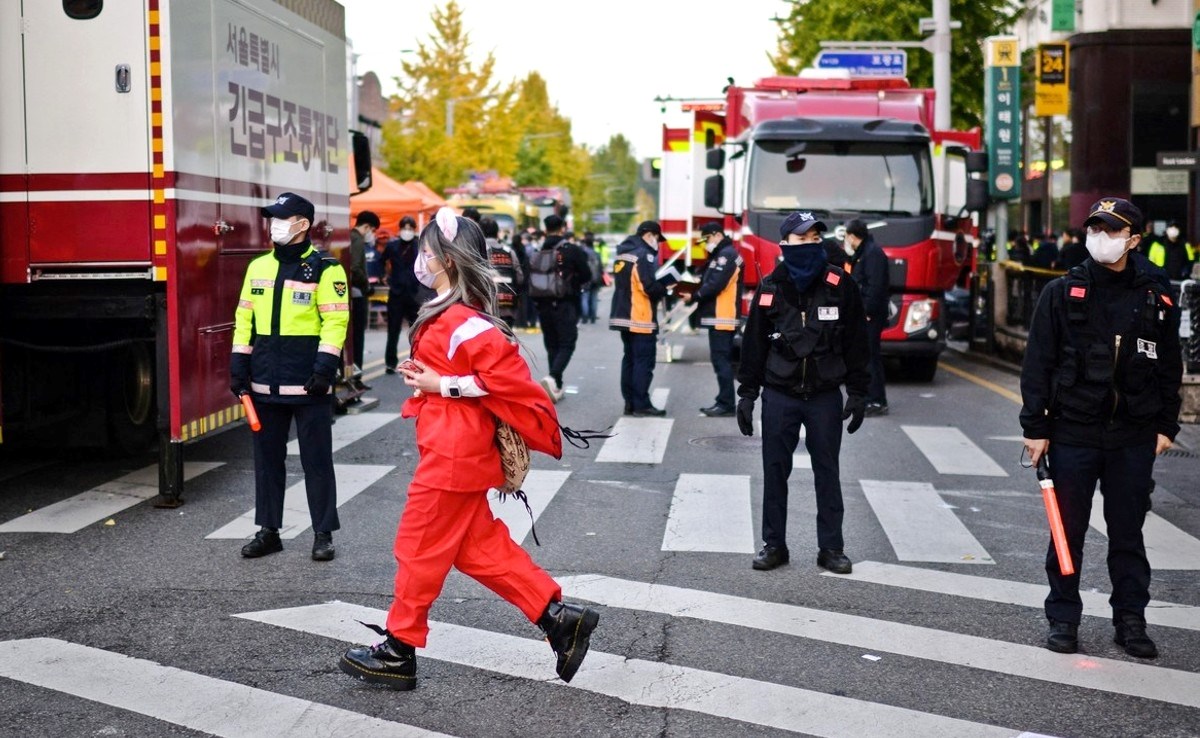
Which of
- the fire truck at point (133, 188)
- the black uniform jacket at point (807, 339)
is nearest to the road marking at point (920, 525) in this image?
the black uniform jacket at point (807, 339)

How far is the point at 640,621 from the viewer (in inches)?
275

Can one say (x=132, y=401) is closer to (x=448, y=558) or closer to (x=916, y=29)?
(x=448, y=558)

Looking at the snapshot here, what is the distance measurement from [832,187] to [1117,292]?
11211 millimetres

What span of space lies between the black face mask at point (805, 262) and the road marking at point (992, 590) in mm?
1556

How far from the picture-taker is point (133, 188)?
9.40m

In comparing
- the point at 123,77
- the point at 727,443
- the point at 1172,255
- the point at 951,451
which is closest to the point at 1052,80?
the point at 1172,255

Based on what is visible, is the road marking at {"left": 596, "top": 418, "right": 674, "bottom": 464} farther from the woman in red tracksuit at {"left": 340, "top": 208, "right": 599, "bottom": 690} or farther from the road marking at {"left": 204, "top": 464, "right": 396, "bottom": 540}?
the woman in red tracksuit at {"left": 340, "top": 208, "right": 599, "bottom": 690}

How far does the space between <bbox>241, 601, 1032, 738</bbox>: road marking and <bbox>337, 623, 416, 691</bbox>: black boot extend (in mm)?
444

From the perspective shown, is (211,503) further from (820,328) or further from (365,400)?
(365,400)

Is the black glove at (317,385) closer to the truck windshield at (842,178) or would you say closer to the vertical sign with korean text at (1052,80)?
the truck windshield at (842,178)

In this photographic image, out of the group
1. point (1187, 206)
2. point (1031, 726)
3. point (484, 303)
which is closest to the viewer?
point (1031, 726)

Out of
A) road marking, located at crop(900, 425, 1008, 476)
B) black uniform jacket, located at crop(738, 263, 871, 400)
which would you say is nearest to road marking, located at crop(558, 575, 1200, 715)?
black uniform jacket, located at crop(738, 263, 871, 400)

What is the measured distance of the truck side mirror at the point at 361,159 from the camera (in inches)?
581

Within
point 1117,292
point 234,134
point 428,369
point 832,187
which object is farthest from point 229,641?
point 832,187
